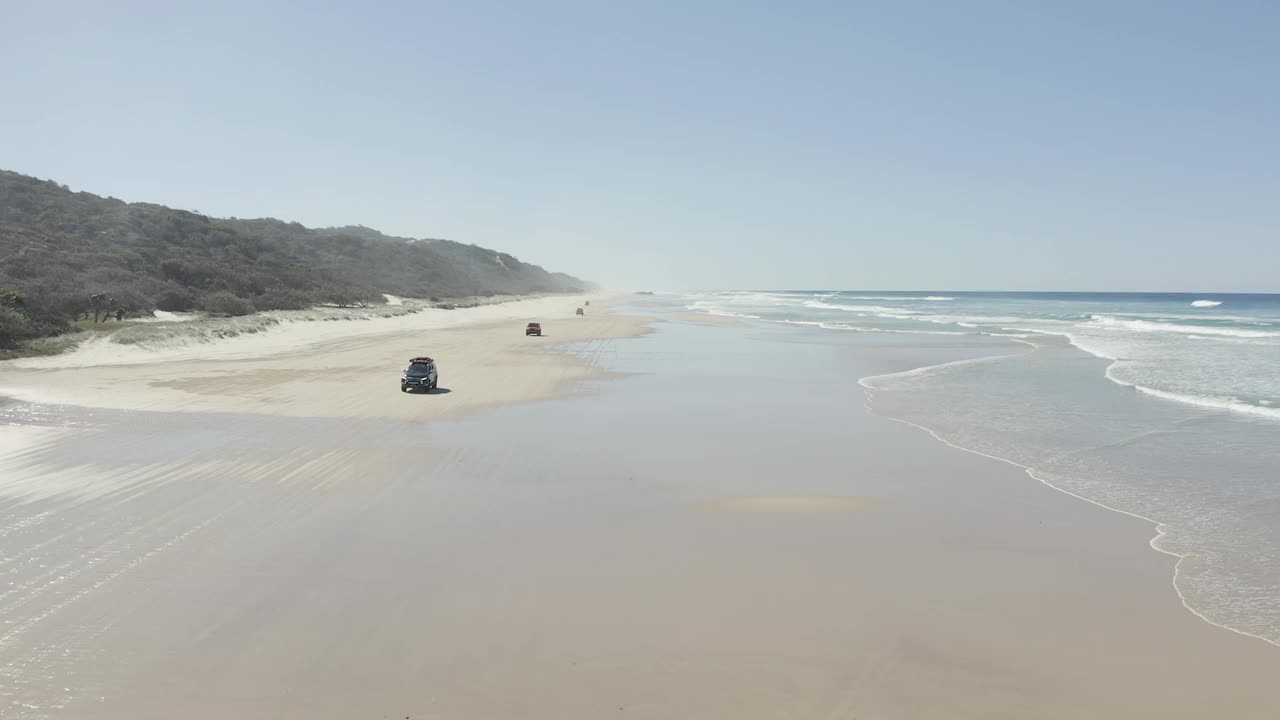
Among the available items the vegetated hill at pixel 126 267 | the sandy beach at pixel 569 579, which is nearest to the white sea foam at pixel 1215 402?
the sandy beach at pixel 569 579

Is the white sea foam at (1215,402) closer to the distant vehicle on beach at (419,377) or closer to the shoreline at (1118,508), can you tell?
the shoreline at (1118,508)

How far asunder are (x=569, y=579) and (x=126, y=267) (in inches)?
2617

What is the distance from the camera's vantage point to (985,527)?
12.6 meters

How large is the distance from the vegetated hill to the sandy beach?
27.4m

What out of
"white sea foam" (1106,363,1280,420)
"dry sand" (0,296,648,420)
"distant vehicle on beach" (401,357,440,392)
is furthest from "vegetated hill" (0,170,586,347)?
"white sea foam" (1106,363,1280,420)

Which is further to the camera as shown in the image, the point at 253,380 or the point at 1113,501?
the point at 253,380

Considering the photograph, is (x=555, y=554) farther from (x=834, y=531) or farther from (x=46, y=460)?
(x=46, y=460)

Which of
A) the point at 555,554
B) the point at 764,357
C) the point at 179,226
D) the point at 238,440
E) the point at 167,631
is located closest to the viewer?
the point at 167,631

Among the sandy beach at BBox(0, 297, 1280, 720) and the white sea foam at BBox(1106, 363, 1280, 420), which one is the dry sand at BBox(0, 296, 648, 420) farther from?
the white sea foam at BBox(1106, 363, 1280, 420)

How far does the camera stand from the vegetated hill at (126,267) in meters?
44.2

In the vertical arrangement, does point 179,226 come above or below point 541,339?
above

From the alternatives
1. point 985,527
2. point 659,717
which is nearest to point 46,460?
point 659,717

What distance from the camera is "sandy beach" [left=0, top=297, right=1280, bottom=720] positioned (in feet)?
24.2

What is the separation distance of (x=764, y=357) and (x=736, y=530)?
29.8 meters
